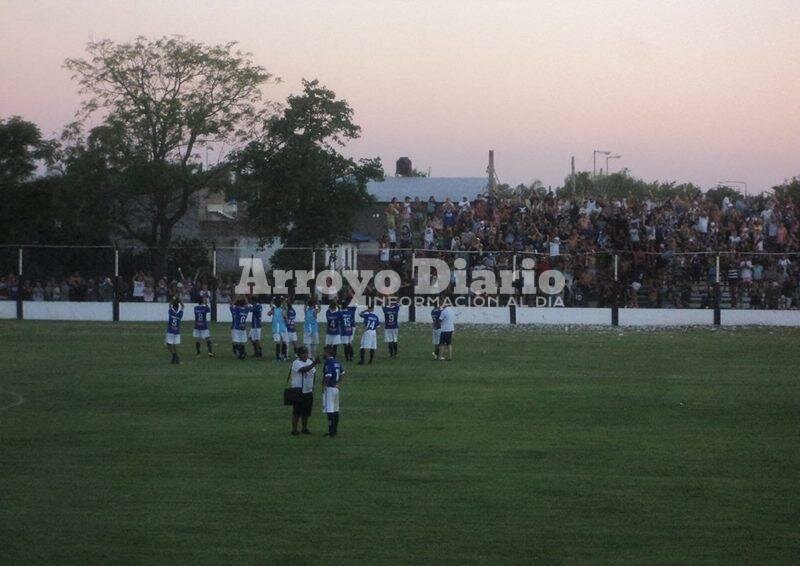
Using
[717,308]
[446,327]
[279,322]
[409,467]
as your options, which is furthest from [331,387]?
[717,308]

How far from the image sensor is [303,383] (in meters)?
19.1

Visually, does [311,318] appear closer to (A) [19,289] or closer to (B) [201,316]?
(B) [201,316]

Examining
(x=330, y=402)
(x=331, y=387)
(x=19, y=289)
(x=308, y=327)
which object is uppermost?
(x=19, y=289)

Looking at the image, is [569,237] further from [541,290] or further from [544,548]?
[544,548]

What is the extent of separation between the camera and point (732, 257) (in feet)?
163

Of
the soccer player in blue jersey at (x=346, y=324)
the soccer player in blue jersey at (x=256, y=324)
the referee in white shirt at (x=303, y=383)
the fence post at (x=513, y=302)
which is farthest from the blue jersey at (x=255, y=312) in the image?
the fence post at (x=513, y=302)

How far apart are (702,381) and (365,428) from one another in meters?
11.2

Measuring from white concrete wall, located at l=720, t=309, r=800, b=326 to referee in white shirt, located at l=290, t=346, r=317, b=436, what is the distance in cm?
3362

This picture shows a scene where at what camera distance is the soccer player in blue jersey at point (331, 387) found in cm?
1856

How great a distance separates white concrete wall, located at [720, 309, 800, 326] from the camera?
49219 mm

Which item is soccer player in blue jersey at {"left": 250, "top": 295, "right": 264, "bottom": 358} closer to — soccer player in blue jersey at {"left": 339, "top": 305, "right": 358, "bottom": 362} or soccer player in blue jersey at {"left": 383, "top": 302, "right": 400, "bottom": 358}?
soccer player in blue jersey at {"left": 339, "top": 305, "right": 358, "bottom": 362}

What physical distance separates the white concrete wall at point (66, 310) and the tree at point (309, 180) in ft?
52.7

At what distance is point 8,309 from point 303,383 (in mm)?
37971

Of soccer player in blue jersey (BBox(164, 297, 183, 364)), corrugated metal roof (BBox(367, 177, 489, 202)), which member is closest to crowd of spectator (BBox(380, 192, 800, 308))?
soccer player in blue jersey (BBox(164, 297, 183, 364))
